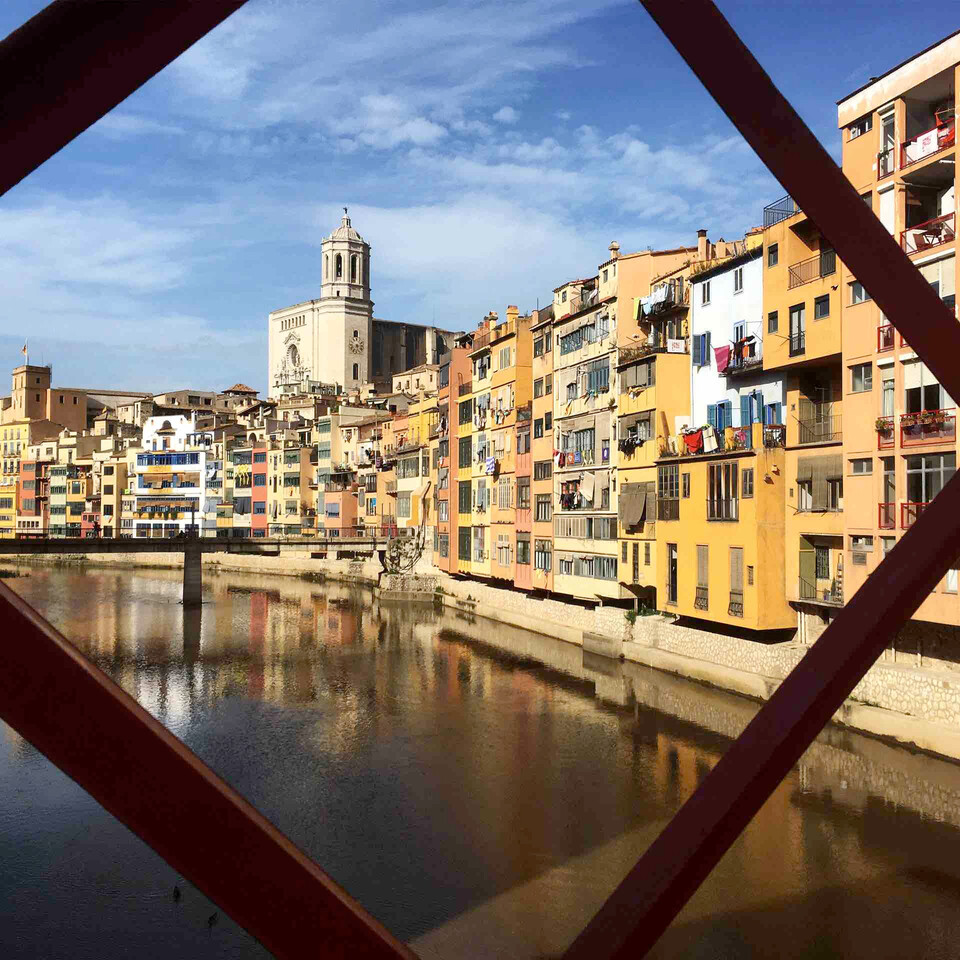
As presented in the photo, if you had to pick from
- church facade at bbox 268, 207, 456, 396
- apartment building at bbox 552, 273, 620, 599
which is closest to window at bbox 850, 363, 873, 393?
apartment building at bbox 552, 273, 620, 599

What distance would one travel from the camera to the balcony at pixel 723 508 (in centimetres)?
1917

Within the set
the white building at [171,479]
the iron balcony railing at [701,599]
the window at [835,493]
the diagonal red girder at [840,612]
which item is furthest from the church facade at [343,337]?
the diagonal red girder at [840,612]

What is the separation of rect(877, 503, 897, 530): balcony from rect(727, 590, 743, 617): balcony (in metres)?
3.91

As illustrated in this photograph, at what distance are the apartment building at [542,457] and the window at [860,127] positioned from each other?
40.9 ft

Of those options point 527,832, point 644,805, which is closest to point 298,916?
point 527,832

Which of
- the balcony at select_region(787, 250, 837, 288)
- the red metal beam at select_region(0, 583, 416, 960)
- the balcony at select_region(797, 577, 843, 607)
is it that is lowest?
the balcony at select_region(797, 577, 843, 607)

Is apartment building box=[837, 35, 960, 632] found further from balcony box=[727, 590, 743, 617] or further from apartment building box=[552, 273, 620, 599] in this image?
apartment building box=[552, 273, 620, 599]

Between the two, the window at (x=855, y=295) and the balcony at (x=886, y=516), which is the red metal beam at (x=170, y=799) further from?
the window at (x=855, y=295)

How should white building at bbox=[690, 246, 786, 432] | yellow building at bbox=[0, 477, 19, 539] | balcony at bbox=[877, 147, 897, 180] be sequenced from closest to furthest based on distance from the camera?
balcony at bbox=[877, 147, 897, 180], white building at bbox=[690, 246, 786, 432], yellow building at bbox=[0, 477, 19, 539]

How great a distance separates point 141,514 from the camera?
62.0 meters

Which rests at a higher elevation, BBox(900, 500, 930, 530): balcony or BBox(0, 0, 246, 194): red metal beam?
BBox(0, 0, 246, 194): red metal beam

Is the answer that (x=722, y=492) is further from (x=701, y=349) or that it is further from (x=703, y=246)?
(x=703, y=246)

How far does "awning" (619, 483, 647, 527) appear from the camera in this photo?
74.3 feet

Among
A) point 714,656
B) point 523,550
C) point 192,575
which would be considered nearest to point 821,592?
point 714,656
